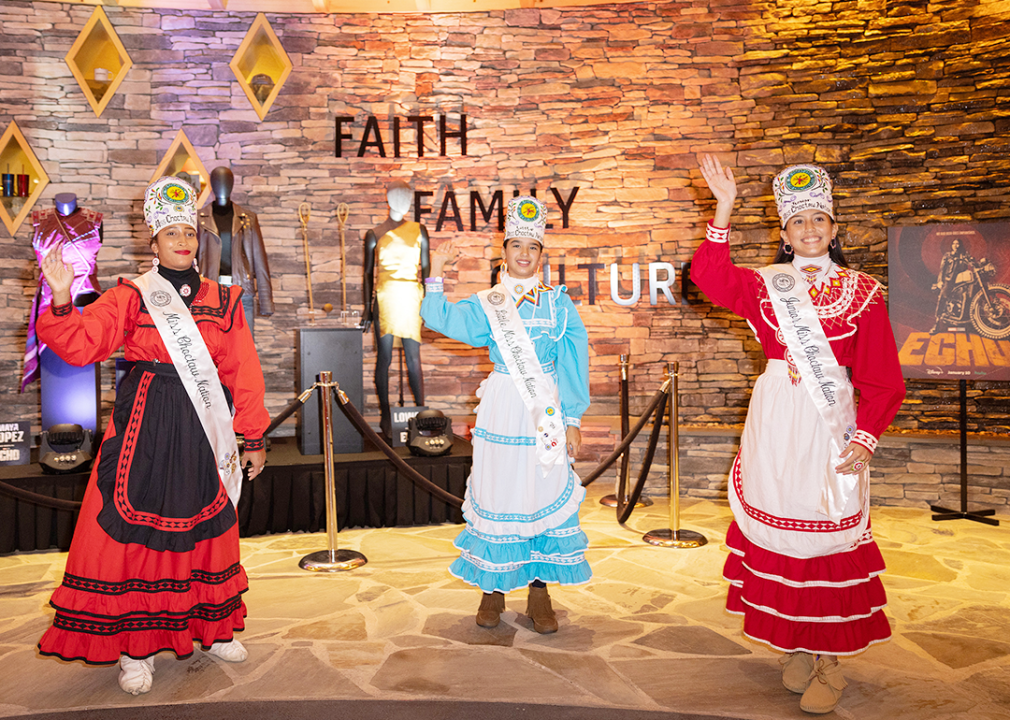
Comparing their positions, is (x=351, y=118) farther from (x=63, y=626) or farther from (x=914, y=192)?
(x=63, y=626)

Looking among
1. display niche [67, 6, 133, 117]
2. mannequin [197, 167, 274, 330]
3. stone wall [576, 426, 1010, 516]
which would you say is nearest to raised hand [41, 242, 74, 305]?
mannequin [197, 167, 274, 330]

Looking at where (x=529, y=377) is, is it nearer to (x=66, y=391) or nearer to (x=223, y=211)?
(x=66, y=391)

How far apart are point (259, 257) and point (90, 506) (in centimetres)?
376

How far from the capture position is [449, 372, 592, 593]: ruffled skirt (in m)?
3.02

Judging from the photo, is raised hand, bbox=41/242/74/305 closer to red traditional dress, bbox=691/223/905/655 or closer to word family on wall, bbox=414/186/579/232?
red traditional dress, bbox=691/223/905/655

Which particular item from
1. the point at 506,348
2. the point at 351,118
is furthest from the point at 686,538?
the point at 351,118

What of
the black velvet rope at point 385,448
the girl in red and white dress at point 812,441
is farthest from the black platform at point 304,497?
the girl in red and white dress at point 812,441

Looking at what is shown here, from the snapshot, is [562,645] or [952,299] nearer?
[562,645]

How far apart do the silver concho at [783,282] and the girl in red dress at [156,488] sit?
5.93 feet

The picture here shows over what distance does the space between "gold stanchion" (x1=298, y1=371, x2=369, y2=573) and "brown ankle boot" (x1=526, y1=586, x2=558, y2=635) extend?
1309 mm

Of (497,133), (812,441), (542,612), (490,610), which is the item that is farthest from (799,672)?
(497,133)

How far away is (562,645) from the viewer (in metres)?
3.07

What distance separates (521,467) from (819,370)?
3.78 feet

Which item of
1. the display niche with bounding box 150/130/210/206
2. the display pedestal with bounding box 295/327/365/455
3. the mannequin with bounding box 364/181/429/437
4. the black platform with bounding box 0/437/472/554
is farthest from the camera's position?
the display niche with bounding box 150/130/210/206
